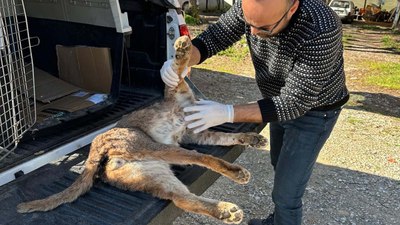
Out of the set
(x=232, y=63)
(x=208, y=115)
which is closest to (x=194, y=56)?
(x=208, y=115)

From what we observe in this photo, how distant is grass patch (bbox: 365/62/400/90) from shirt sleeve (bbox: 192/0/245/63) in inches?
222

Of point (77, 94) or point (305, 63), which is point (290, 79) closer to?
point (305, 63)

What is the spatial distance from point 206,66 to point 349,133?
3902mm

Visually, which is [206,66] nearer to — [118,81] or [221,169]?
[118,81]

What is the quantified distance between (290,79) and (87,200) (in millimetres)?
1353

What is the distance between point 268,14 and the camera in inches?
89.7

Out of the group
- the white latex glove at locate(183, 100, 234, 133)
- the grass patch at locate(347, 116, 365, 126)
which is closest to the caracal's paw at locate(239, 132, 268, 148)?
the white latex glove at locate(183, 100, 234, 133)

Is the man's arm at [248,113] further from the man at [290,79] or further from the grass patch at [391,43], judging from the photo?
the grass patch at [391,43]

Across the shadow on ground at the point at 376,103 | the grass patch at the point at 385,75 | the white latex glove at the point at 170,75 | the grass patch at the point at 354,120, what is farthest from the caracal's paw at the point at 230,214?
the grass patch at the point at 385,75

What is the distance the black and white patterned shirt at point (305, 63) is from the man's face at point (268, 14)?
0.32 feet

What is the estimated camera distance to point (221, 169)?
266cm

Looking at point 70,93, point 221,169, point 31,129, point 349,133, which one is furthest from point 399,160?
point 31,129

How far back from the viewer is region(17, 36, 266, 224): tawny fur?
2.35 m

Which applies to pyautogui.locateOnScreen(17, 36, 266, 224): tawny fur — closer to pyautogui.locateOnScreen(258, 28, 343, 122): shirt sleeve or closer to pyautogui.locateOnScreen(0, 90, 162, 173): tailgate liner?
pyautogui.locateOnScreen(0, 90, 162, 173): tailgate liner
